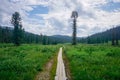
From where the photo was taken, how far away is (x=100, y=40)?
158 meters

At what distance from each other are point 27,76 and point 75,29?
6023cm

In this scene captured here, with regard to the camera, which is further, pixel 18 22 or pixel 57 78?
pixel 18 22

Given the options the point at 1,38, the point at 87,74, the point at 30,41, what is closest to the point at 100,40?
the point at 30,41

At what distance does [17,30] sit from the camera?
77750mm

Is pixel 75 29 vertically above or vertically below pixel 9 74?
above

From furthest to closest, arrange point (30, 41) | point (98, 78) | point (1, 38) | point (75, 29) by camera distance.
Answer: point (30, 41) < point (1, 38) < point (75, 29) < point (98, 78)

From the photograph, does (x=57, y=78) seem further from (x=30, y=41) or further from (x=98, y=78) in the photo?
(x=30, y=41)

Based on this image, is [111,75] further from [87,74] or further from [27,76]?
[27,76]

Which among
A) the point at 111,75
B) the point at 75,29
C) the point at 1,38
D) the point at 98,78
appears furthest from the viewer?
the point at 1,38

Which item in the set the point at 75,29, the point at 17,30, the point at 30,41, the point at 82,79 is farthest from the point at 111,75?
the point at 30,41

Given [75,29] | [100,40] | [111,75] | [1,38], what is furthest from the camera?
[100,40]

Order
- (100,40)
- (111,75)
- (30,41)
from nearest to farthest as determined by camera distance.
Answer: (111,75), (30,41), (100,40)

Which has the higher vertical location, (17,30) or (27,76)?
(17,30)

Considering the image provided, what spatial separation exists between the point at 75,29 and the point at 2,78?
61.4 meters
